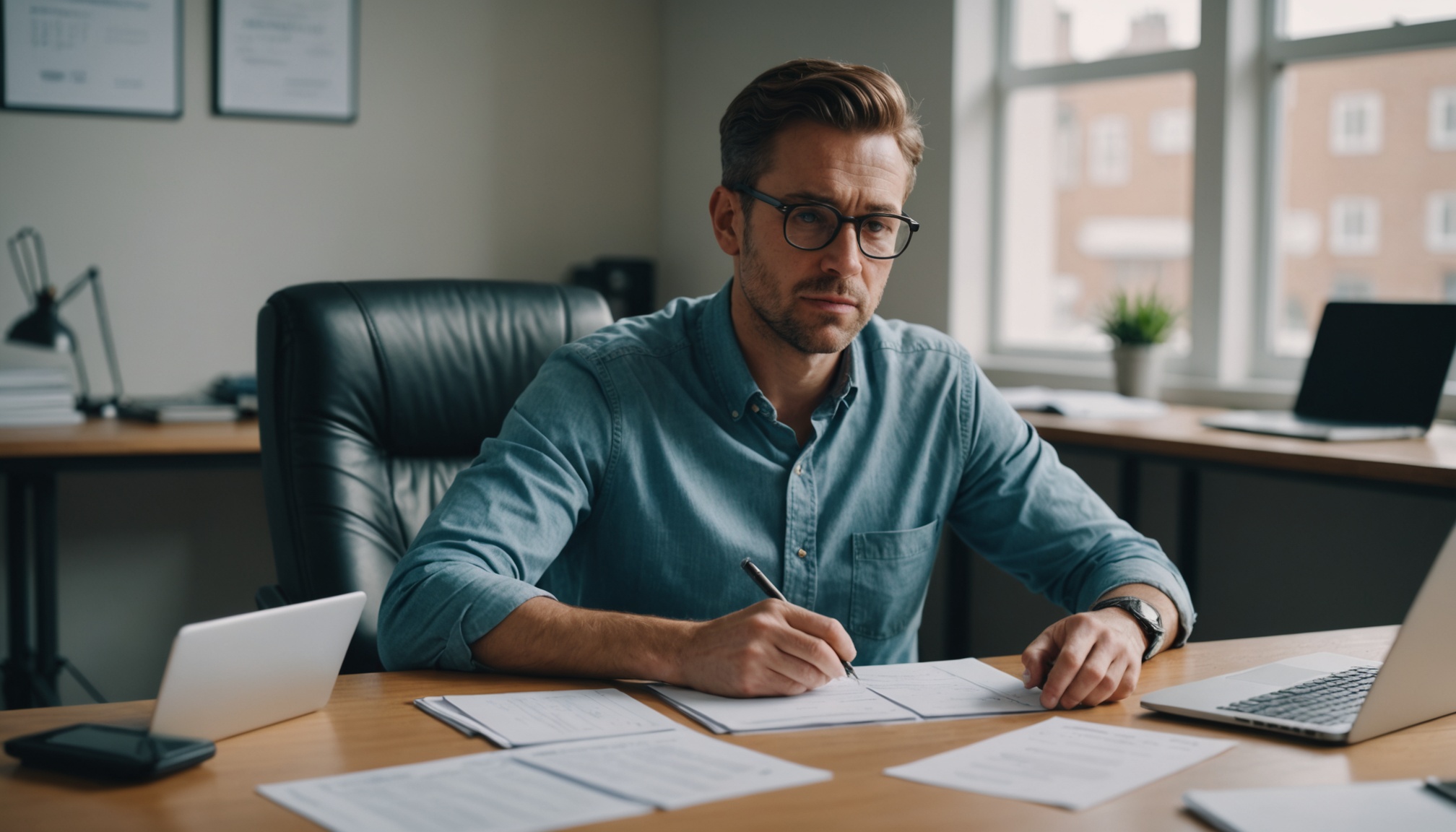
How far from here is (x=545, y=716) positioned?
0.97 metres

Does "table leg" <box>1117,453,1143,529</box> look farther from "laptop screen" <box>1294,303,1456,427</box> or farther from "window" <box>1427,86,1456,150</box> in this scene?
"window" <box>1427,86,1456,150</box>

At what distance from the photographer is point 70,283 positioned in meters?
3.09

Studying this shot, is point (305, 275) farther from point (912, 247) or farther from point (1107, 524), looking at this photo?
point (1107, 524)

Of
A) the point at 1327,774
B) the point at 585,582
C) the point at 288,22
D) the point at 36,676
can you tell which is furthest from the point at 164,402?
the point at 1327,774

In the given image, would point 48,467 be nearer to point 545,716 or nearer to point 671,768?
point 545,716

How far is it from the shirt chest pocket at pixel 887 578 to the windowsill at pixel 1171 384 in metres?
0.97

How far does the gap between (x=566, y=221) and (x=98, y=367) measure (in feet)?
4.36

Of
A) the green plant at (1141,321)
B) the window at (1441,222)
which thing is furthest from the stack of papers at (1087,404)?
the window at (1441,222)

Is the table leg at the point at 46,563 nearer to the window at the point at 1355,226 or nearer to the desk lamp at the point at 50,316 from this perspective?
the desk lamp at the point at 50,316

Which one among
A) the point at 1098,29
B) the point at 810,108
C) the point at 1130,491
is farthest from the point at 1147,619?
the point at 1098,29

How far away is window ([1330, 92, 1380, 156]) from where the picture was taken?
2527 mm

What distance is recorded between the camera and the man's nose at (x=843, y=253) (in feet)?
4.49

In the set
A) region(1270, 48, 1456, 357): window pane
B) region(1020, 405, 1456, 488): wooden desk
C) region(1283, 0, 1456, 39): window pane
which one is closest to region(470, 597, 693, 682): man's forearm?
region(1020, 405, 1456, 488): wooden desk

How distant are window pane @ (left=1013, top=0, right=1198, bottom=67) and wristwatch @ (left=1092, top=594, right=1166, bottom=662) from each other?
6.29 ft
